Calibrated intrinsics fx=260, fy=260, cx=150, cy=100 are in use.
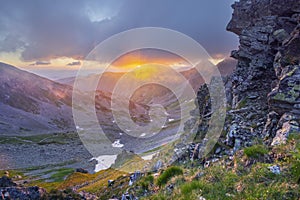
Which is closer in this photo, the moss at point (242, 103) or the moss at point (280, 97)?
the moss at point (280, 97)

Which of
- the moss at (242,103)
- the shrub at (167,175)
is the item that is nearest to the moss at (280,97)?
the moss at (242,103)

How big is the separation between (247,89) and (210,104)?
34.4ft

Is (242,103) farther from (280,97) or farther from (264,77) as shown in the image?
(280,97)

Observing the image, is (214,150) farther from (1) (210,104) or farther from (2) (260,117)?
(1) (210,104)

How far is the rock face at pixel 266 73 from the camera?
1925cm

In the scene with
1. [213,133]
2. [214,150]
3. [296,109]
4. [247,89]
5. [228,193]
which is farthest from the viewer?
[247,89]

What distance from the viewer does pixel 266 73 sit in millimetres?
29844

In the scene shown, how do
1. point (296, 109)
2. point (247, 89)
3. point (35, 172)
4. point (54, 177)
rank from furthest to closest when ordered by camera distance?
point (35, 172) < point (54, 177) < point (247, 89) < point (296, 109)

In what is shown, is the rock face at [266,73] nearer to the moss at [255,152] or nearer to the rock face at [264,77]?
the rock face at [264,77]

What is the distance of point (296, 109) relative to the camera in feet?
59.5

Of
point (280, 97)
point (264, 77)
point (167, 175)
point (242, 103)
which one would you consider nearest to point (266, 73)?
point (264, 77)

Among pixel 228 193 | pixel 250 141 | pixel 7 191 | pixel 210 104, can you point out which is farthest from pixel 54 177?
pixel 228 193

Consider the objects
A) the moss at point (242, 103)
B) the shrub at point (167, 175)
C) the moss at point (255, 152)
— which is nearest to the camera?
the moss at point (255, 152)

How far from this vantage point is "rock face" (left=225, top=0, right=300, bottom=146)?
1925cm
